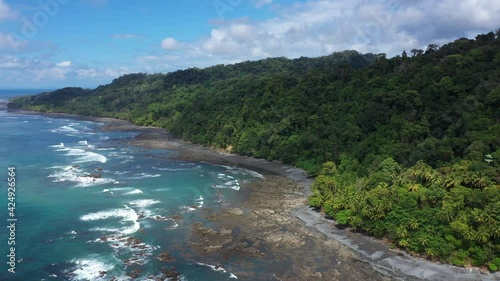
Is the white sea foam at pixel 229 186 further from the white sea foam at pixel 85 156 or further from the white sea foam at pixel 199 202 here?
the white sea foam at pixel 85 156

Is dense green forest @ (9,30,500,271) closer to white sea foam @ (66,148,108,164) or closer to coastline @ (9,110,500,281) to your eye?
coastline @ (9,110,500,281)

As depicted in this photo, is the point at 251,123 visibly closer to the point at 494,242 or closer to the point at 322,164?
the point at 322,164

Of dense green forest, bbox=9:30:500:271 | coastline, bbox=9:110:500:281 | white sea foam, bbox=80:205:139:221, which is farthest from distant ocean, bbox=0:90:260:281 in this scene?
dense green forest, bbox=9:30:500:271

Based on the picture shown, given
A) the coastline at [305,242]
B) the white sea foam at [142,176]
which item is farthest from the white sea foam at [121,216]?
the white sea foam at [142,176]

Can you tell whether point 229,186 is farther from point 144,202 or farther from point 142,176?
point 142,176

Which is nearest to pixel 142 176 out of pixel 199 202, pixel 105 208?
pixel 105 208
